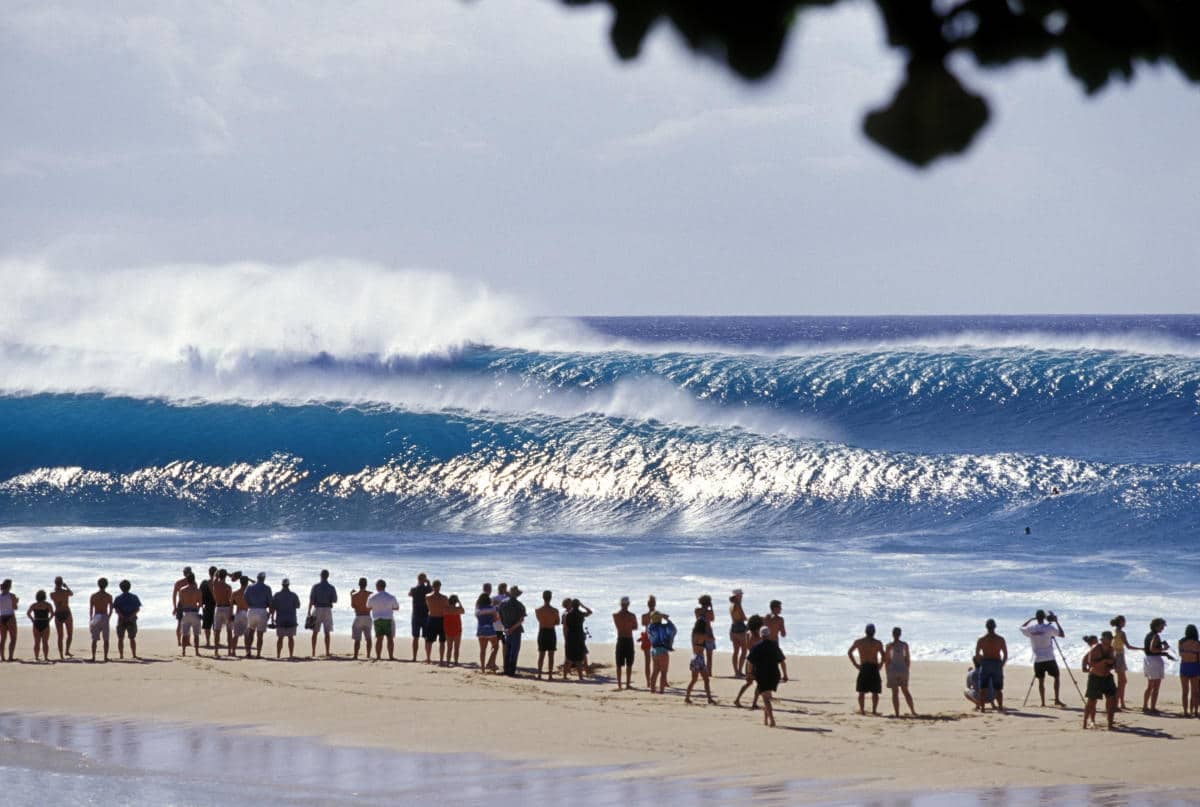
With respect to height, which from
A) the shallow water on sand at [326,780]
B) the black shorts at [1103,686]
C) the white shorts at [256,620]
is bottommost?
the shallow water on sand at [326,780]

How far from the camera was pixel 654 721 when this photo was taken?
1134cm

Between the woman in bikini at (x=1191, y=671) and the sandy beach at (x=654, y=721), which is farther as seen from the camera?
the woman in bikini at (x=1191, y=671)

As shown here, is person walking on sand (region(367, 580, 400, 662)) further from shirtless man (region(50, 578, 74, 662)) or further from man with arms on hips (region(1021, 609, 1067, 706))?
man with arms on hips (region(1021, 609, 1067, 706))

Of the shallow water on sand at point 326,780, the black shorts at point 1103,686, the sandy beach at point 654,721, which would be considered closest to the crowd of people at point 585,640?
the black shorts at point 1103,686

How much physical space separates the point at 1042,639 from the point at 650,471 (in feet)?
53.0

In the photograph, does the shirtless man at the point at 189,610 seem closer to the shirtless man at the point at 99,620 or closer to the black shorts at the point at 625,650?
the shirtless man at the point at 99,620

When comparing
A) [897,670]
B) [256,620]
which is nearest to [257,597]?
[256,620]

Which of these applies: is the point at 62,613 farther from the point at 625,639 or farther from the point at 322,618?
the point at 625,639

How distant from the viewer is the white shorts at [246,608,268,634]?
14.4 m

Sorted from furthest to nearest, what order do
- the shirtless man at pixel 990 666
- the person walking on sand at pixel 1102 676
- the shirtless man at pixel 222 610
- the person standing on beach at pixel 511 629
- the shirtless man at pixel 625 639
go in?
the shirtless man at pixel 222 610
the person standing on beach at pixel 511 629
the shirtless man at pixel 625 639
the shirtless man at pixel 990 666
the person walking on sand at pixel 1102 676

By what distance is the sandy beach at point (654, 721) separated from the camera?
9.76 m

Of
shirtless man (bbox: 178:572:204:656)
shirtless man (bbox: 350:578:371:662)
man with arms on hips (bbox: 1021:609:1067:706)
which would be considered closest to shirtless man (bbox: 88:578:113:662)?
shirtless man (bbox: 178:572:204:656)

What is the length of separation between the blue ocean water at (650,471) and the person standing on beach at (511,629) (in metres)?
3.44

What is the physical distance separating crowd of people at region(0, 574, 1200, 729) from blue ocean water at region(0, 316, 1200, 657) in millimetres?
2441
